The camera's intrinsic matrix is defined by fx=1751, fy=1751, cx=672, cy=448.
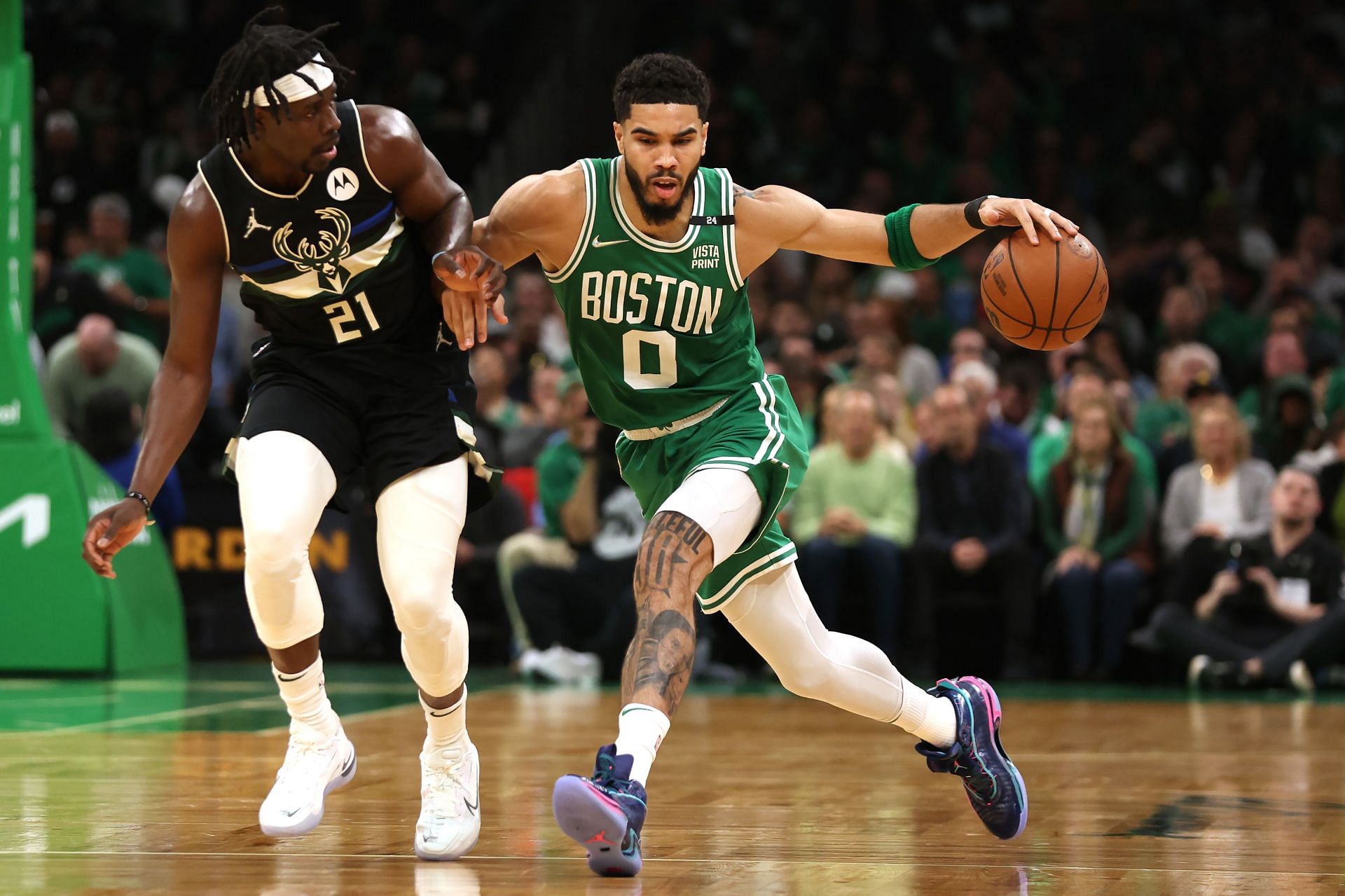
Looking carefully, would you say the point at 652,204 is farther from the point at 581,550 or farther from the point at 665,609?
the point at 581,550

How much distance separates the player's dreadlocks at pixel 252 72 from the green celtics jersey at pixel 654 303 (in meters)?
0.82

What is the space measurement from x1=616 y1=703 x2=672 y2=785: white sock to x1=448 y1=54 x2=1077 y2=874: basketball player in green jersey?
1.74 ft

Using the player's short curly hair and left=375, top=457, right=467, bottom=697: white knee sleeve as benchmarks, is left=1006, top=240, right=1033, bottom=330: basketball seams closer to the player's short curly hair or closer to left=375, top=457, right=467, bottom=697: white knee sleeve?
the player's short curly hair

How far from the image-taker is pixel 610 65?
54.1 feet

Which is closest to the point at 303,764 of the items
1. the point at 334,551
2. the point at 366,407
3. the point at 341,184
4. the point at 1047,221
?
the point at 366,407

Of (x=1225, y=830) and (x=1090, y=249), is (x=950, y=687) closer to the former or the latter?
(x=1225, y=830)

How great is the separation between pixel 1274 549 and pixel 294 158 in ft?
22.8

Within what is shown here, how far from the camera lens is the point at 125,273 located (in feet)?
41.5

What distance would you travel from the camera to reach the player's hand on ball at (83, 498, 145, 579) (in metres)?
4.28

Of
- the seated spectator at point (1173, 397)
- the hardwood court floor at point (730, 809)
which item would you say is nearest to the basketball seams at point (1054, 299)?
the hardwood court floor at point (730, 809)

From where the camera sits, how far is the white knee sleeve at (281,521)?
427 centimetres

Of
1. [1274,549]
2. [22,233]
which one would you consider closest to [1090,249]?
[1274,549]

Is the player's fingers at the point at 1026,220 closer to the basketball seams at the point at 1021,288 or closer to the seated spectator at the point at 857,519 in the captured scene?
the basketball seams at the point at 1021,288

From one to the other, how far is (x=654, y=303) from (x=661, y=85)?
57cm
